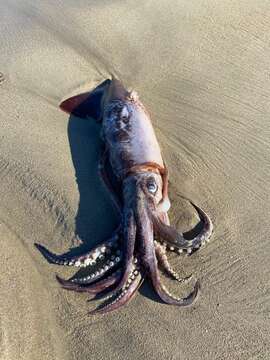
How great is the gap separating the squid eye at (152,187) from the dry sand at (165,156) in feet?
1.68

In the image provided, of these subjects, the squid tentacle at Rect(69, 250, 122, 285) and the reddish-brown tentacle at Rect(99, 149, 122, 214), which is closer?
the squid tentacle at Rect(69, 250, 122, 285)

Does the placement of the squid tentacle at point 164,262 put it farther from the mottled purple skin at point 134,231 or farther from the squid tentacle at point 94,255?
the squid tentacle at point 94,255

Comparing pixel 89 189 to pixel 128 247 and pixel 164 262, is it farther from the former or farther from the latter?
pixel 164 262

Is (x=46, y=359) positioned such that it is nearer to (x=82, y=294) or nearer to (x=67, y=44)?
(x=82, y=294)

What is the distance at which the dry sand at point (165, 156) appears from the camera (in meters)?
5.51

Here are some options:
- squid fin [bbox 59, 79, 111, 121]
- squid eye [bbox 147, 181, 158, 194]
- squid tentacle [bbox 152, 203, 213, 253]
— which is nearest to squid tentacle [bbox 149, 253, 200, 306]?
squid tentacle [bbox 152, 203, 213, 253]

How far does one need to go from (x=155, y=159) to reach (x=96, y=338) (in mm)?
2238

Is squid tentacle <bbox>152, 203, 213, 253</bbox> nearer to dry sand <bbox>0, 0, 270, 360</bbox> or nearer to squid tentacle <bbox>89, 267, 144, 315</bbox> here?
dry sand <bbox>0, 0, 270, 360</bbox>

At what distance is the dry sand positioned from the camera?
217 inches

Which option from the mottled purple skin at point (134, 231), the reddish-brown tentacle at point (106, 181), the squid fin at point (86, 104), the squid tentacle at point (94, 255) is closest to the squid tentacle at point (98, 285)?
the mottled purple skin at point (134, 231)

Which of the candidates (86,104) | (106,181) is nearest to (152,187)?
(106,181)

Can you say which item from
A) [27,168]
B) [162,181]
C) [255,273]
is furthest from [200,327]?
[27,168]

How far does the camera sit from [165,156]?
7000 mm

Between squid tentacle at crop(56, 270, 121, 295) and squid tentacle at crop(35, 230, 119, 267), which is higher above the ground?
squid tentacle at crop(35, 230, 119, 267)
